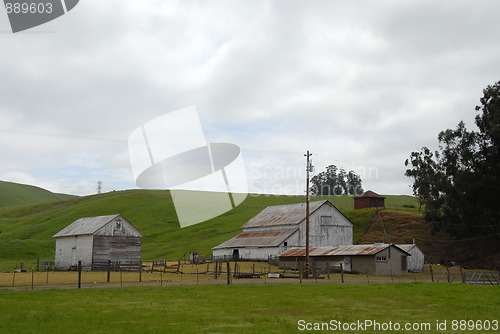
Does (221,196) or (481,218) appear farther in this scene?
(221,196)

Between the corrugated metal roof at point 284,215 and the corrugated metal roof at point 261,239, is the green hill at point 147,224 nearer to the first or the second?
the corrugated metal roof at point 261,239

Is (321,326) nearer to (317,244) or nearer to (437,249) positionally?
(317,244)

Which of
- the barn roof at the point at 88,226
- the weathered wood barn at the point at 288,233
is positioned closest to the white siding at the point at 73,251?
the barn roof at the point at 88,226

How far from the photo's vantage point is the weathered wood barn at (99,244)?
61062 millimetres

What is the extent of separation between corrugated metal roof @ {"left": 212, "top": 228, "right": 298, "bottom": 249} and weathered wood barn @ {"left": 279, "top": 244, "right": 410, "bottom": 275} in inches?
365

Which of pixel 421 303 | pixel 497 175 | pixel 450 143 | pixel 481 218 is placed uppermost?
pixel 450 143

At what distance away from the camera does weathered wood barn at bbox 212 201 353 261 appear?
68875mm

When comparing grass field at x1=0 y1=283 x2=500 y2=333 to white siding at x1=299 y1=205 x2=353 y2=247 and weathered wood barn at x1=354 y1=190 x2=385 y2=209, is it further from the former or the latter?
weathered wood barn at x1=354 y1=190 x2=385 y2=209

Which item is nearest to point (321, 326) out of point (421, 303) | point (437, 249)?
point (421, 303)

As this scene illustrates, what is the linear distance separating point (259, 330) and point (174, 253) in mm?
70625

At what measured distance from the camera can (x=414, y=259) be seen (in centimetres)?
6028

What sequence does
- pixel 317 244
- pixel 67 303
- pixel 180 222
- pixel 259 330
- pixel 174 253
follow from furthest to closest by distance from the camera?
1. pixel 180 222
2. pixel 174 253
3. pixel 317 244
4. pixel 67 303
5. pixel 259 330

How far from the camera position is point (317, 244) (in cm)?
7156

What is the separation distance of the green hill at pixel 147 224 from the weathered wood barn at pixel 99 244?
7.36 m
